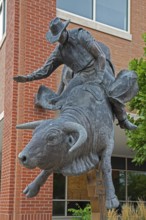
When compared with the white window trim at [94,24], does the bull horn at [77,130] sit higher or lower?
lower

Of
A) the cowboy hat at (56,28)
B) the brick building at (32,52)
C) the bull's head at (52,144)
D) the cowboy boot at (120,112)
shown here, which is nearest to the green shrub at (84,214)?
the brick building at (32,52)

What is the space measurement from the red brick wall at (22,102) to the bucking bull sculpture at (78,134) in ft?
20.6

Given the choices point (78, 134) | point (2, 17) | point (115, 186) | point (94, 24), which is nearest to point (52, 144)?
point (78, 134)

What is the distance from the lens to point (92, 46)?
320 centimetres

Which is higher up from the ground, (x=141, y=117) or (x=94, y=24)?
(x=94, y=24)

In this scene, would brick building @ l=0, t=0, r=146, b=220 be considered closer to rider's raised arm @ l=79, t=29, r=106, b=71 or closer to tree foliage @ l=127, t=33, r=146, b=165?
tree foliage @ l=127, t=33, r=146, b=165

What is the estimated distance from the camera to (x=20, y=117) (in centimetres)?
980

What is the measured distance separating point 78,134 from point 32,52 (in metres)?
7.54

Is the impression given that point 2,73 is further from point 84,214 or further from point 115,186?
point 115,186

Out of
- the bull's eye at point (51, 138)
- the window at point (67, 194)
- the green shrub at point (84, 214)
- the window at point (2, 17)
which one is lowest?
the green shrub at point (84, 214)

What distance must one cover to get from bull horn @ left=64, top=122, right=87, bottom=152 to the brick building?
6.93 meters

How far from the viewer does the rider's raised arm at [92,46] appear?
319 centimetres

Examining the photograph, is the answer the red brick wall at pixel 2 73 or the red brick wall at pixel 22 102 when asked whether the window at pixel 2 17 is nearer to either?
the red brick wall at pixel 2 73

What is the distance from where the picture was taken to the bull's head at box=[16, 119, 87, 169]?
2.62 meters
